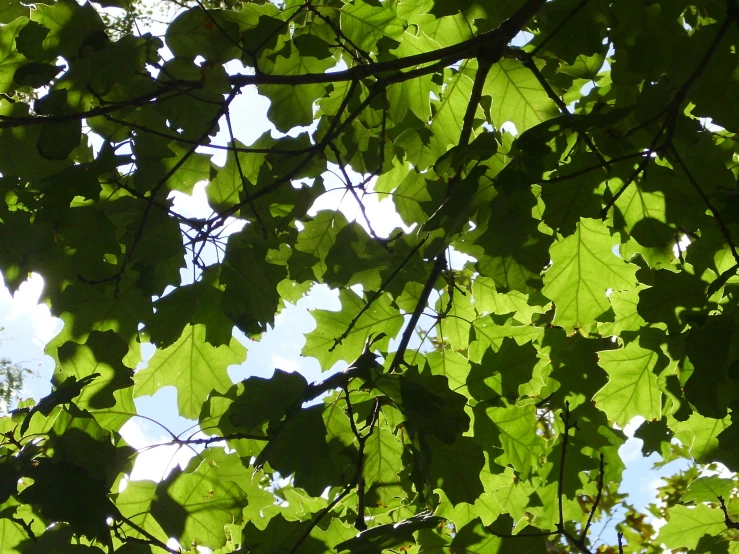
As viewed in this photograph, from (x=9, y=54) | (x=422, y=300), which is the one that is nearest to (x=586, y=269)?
(x=422, y=300)

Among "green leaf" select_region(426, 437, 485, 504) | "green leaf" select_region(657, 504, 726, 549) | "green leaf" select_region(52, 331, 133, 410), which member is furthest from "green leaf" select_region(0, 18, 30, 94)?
"green leaf" select_region(657, 504, 726, 549)

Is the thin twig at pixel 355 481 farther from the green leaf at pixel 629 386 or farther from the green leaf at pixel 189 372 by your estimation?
the green leaf at pixel 629 386

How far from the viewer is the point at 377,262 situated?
2.13 metres

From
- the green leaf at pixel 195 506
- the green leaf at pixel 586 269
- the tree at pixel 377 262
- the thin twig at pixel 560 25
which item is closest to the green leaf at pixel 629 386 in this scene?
the tree at pixel 377 262

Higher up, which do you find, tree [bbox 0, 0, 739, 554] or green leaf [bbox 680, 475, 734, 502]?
tree [bbox 0, 0, 739, 554]

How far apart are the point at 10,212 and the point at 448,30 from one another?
159 centimetres

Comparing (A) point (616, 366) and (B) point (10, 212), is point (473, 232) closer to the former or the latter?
(A) point (616, 366)

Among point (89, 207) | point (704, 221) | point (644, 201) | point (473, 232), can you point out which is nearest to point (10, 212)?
point (89, 207)

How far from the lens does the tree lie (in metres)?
1.60

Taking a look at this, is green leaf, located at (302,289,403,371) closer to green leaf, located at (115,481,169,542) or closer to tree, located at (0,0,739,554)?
tree, located at (0,0,739,554)

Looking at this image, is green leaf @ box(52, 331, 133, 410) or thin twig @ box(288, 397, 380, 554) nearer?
thin twig @ box(288, 397, 380, 554)

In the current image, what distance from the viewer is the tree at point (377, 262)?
160 centimetres

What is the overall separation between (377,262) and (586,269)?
2.22ft

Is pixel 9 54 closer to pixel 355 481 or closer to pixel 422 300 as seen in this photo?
pixel 422 300
